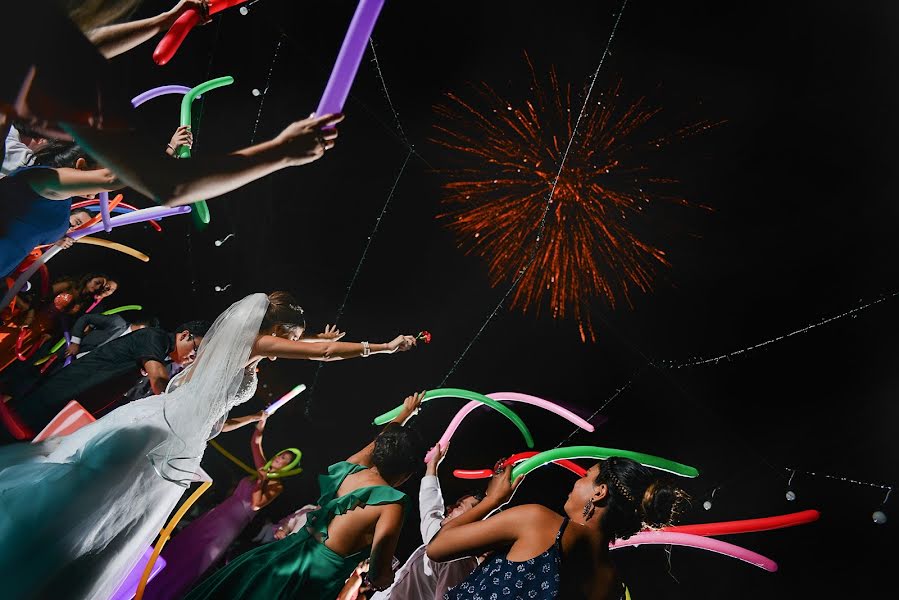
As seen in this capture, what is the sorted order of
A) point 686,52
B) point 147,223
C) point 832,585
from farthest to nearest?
point 147,223, point 686,52, point 832,585

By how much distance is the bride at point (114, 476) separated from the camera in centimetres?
233

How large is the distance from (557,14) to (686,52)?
75 centimetres

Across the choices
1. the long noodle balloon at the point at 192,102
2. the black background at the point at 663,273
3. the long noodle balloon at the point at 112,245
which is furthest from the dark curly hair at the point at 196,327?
the long noodle balloon at the point at 192,102

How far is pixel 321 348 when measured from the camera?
137 inches

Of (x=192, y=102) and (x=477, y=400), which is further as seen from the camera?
(x=192, y=102)

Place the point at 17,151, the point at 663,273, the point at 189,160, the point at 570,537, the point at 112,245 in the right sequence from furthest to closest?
the point at 112,245, the point at 663,273, the point at 17,151, the point at 570,537, the point at 189,160

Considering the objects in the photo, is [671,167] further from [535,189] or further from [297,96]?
[297,96]

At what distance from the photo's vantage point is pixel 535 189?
12.4 ft

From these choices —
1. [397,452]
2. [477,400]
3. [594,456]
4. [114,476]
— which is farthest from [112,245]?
[594,456]

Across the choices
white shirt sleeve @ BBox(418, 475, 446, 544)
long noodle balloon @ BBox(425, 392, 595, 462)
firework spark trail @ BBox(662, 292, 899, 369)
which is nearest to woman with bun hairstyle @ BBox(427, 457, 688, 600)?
white shirt sleeve @ BBox(418, 475, 446, 544)

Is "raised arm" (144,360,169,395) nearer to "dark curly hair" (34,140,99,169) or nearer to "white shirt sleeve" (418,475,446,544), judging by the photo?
"dark curly hair" (34,140,99,169)

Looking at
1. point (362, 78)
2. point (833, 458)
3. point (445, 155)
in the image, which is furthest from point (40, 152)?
point (833, 458)

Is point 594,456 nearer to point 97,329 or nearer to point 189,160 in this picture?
point 189,160

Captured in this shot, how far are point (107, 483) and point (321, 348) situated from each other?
125 cm
